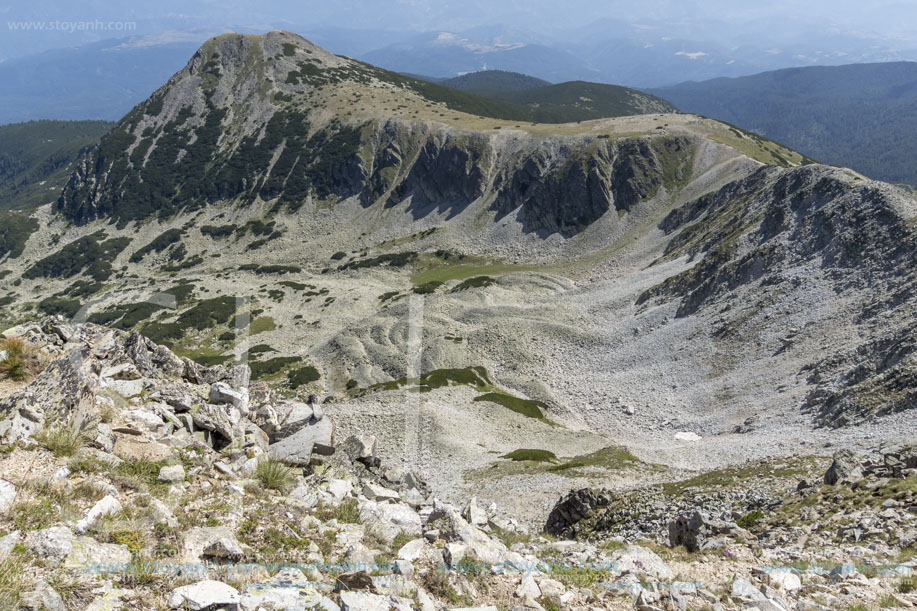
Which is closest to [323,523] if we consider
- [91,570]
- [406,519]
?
[406,519]

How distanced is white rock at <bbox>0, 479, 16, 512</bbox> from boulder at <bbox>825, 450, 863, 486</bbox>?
24.4 m

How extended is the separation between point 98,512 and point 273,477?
176 inches

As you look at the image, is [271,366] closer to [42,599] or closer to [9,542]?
[9,542]

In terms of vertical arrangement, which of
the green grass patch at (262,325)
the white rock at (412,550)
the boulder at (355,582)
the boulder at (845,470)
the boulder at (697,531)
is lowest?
the green grass patch at (262,325)

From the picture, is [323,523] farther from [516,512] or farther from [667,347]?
A: [667,347]

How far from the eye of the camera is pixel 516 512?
91.5ft

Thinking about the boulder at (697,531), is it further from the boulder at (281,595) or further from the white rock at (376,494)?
the boulder at (281,595)

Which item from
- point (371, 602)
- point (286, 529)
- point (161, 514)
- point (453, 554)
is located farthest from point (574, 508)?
point (161, 514)

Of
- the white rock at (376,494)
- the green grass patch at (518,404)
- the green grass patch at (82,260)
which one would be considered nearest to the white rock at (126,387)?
the white rock at (376,494)

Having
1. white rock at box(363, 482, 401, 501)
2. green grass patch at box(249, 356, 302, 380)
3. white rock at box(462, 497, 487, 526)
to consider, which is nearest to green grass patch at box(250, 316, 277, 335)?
green grass patch at box(249, 356, 302, 380)

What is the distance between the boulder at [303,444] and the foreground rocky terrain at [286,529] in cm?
7

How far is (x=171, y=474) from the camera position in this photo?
1170cm

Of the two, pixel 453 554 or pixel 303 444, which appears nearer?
pixel 453 554

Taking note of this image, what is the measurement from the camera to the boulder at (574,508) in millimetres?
23781
